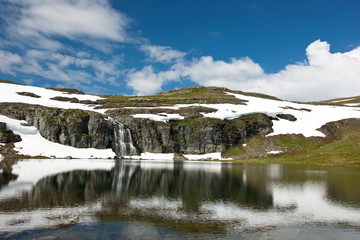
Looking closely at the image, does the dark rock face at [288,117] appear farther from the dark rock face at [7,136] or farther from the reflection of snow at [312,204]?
the dark rock face at [7,136]

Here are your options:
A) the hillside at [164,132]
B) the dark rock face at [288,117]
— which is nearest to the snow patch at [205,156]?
the hillside at [164,132]

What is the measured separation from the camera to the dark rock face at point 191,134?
435ft

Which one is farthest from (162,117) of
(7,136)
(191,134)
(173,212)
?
(173,212)

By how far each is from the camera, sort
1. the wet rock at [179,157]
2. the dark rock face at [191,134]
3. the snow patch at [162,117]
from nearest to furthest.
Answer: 1. the wet rock at [179,157]
2. the dark rock face at [191,134]
3. the snow patch at [162,117]

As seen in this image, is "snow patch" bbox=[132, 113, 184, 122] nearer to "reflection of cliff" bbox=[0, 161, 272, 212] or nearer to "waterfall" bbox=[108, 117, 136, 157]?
"waterfall" bbox=[108, 117, 136, 157]

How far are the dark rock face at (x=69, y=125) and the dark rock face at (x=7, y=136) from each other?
13.6 metres

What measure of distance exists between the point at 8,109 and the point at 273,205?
141306mm

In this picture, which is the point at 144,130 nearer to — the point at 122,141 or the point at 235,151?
the point at 122,141

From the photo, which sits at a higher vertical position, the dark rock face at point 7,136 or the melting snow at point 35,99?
the melting snow at point 35,99

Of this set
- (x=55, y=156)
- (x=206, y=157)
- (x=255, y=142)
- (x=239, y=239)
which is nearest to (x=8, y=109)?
(x=55, y=156)

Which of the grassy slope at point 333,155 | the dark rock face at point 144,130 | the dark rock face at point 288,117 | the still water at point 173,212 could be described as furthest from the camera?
the dark rock face at point 288,117

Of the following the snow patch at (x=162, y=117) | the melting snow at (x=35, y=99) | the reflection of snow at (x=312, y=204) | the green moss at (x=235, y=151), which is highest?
the melting snow at (x=35, y=99)

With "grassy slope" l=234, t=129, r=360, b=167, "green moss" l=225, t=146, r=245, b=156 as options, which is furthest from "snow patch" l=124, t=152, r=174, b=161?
"grassy slope" l=234, t=129, r=360, b=167

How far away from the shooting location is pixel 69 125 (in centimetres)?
12219
